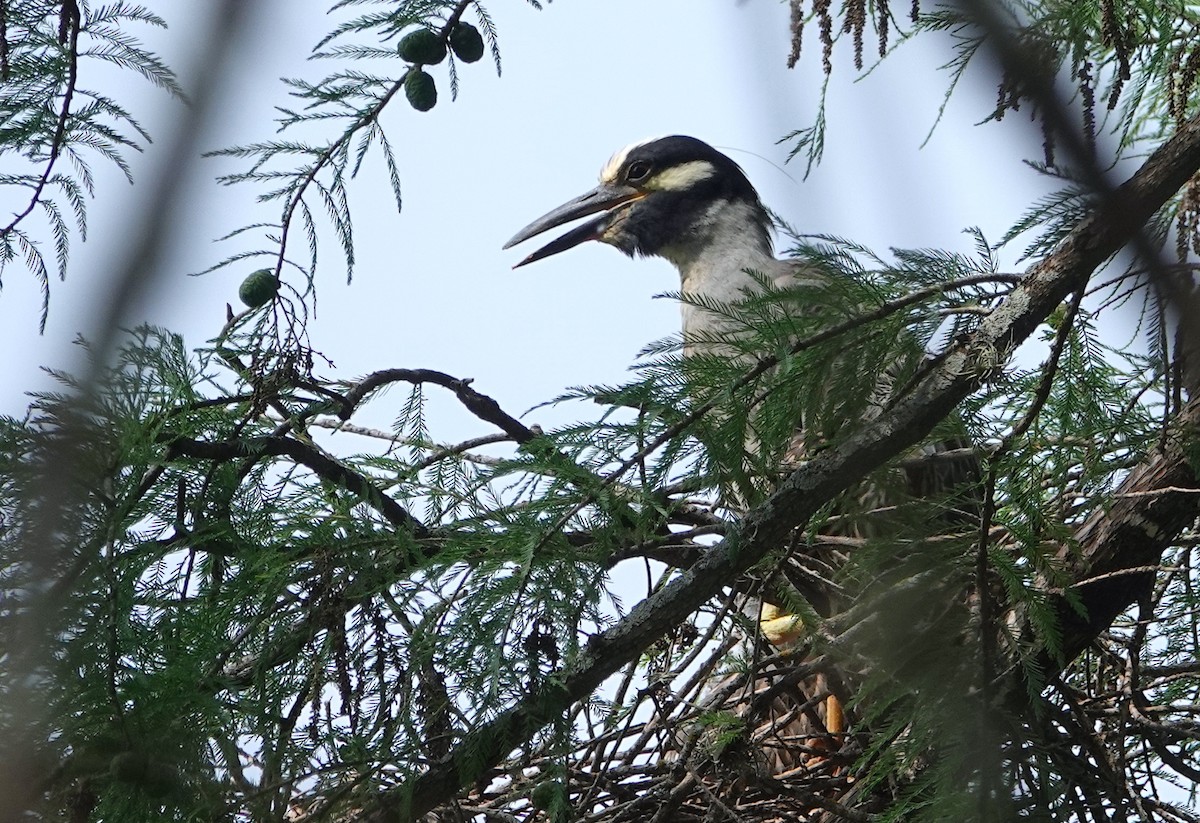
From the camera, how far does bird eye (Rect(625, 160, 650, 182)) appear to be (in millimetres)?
4961

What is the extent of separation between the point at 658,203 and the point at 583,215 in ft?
0.94

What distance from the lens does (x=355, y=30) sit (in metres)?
2.46

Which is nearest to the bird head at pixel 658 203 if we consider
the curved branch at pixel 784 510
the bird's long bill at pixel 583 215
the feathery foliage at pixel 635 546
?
the bird's long bill at pixel 583 215

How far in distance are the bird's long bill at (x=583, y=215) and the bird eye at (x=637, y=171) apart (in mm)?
42

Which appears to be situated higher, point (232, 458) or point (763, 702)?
point (232, 458)

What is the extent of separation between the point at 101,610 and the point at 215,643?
251 mm

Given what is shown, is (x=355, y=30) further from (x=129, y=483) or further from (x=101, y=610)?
(x=101, y=610)

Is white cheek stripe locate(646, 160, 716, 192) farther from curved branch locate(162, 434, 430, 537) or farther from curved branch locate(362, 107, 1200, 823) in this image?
curved branch locate(362, 107, 1200, 823)

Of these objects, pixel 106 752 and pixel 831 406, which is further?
pixel 831 406

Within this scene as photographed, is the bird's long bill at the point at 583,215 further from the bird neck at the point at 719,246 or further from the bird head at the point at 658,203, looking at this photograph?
the bird neck at the point at 719,246

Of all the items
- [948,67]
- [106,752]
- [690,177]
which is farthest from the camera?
[690,177]

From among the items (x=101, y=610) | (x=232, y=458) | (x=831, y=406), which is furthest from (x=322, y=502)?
(x=831, y=406)

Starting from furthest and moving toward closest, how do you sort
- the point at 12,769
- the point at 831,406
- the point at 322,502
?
1. the point at 322,502
2. the point at 831,406
3. the point at 12,769

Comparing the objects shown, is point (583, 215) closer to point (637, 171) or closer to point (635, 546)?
point (637, 171)
